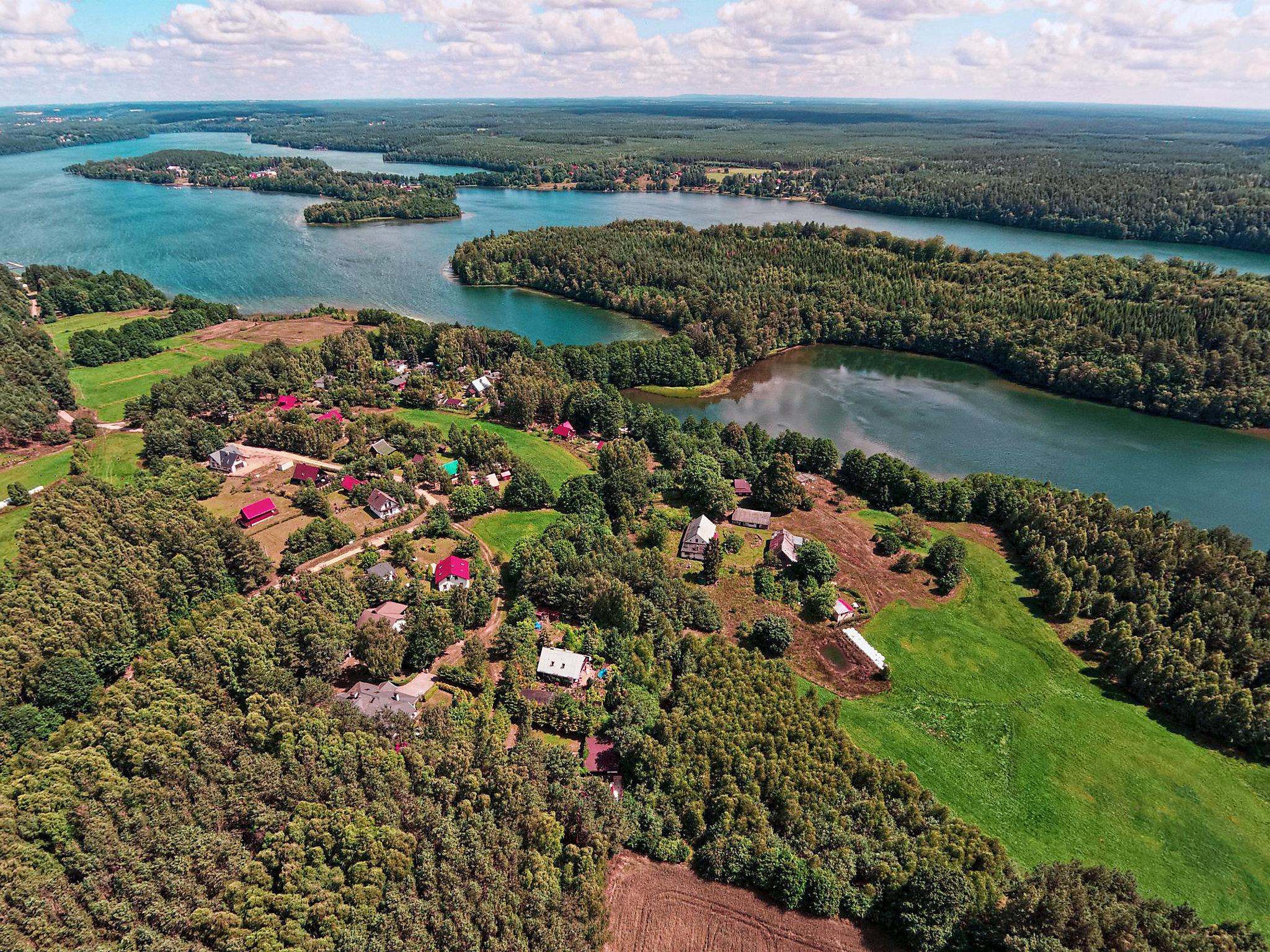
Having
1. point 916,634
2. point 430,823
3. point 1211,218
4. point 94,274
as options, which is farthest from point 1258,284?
point 94,274

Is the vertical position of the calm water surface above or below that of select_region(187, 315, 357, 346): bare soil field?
below

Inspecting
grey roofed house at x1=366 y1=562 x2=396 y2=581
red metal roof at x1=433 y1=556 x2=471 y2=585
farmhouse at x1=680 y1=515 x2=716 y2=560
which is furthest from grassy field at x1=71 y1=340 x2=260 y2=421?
farmhouse at x1=680 y1=515 x2=716 y2=560

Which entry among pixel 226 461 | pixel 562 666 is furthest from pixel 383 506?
pixel 562 666

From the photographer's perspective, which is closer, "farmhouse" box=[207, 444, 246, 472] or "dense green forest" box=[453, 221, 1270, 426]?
"farmhouse" box=[207, 444, 246, 472]

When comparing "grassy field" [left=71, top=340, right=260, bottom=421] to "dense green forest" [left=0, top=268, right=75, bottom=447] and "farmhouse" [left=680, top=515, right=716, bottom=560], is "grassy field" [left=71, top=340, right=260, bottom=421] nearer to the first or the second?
"dense green forest" [left=0, top=268, right=75, bottom=447]

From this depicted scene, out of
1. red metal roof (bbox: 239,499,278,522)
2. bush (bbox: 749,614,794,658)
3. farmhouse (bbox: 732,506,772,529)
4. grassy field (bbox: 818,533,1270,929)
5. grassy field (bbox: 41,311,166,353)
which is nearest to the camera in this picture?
grassy field (bbox: 818,533,1270,929)
